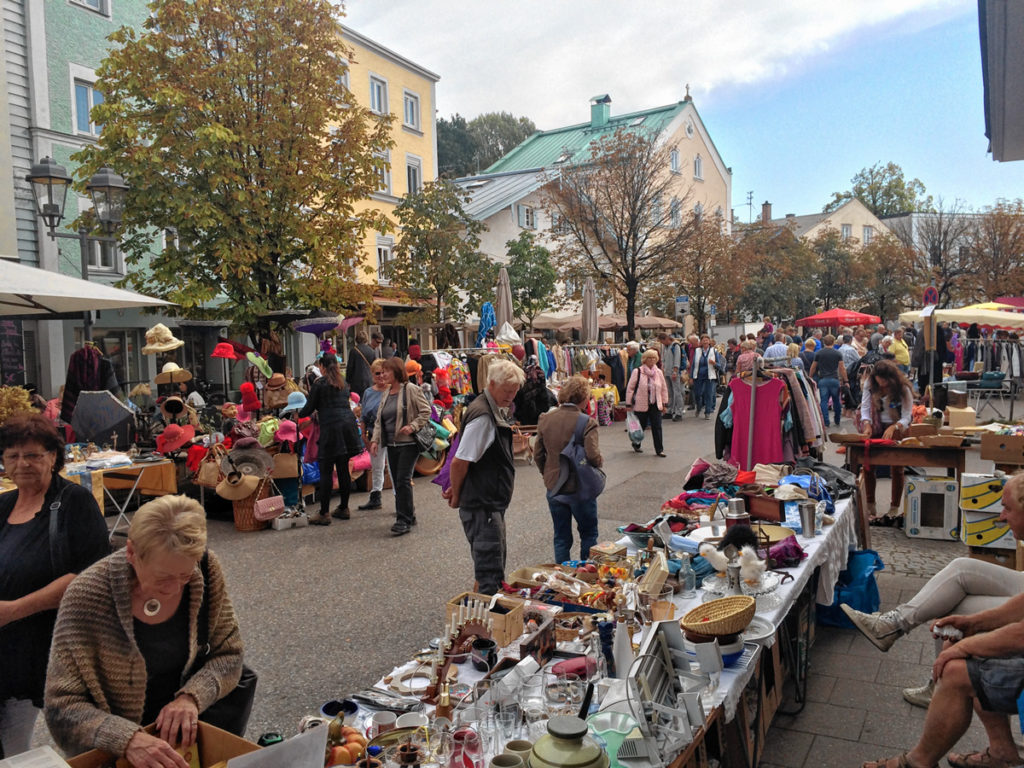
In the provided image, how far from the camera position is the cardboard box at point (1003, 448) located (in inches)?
261

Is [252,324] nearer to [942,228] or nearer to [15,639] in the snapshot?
[15,639]

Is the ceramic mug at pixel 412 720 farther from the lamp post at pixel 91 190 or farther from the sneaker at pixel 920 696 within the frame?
the lamp post at pixel 91 190

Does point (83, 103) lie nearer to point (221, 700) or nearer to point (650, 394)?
point (650, 394)

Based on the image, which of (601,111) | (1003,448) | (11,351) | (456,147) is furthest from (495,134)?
(1003,448)

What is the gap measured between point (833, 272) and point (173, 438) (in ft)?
122

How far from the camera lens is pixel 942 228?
33.0m

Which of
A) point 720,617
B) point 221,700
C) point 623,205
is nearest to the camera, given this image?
point 221,700

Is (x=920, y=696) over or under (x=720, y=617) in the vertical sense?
under

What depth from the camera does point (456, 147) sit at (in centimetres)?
4925

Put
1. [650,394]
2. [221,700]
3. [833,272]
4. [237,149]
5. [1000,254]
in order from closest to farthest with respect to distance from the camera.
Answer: [221,700]
[650,394]
[237,149]
[1000,254]
[833,272]

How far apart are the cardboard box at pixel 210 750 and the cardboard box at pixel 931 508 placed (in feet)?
22.3

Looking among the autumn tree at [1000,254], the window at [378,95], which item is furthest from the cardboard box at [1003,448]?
the autumn tree at [1000,254]

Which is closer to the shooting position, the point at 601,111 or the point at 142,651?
the point at 142,651

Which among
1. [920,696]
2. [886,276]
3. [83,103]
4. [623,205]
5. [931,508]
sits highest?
[83,103]
